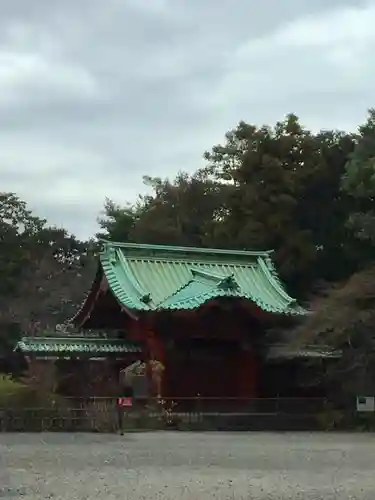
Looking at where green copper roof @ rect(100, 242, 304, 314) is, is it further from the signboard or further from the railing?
the signboard

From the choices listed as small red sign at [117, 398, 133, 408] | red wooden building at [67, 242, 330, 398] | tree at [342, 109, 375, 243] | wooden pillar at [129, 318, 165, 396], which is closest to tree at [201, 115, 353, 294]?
tree at [342, 109, 375, 243]

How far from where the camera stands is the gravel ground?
30.1ft

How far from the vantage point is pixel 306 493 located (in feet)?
30.1

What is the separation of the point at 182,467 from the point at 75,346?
41.9 ft

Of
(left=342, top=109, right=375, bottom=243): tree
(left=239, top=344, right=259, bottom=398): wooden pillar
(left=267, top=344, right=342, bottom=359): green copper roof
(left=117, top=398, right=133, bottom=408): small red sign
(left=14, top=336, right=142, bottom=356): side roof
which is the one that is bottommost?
(left=117, top=398, right=133, bottom=408): small red sign

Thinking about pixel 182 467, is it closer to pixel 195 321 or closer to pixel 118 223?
pixel 195 321

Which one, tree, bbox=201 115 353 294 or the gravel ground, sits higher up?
tree, bbox=201 115 353 294


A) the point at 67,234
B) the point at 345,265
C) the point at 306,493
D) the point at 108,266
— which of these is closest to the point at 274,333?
the point at 108,266

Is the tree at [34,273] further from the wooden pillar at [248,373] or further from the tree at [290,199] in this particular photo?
the wooden pillar at [248,373]

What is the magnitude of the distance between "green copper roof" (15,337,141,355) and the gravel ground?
5.68m

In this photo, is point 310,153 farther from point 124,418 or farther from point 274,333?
point 124,418

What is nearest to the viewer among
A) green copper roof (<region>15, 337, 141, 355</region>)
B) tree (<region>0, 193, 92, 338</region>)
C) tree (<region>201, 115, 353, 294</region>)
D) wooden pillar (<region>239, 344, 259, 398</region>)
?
green copper roof (<region>15, 337, 141, 355</region>)

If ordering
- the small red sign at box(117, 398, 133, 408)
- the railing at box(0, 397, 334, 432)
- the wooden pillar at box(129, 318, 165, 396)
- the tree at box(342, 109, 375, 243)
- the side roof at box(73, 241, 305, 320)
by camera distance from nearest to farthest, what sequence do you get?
the railing at box(0, 397, 334, 432), the small red sign at box(117, 398, 133, 408), the side roof at box(73, 241, 305, 320), the wooden pillar at box(129, 318, 165, 396), the tree at box(342, 109, 375, 243)

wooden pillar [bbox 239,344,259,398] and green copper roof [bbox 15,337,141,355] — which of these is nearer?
green copper roof [bbox 15,337,141,355]
